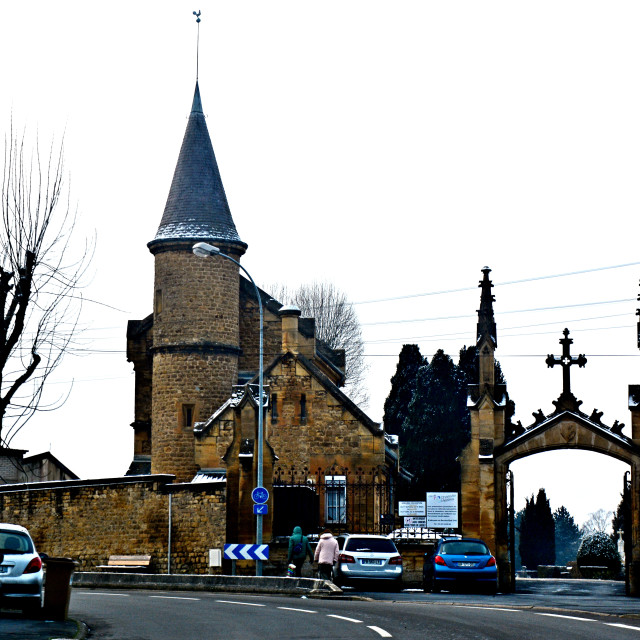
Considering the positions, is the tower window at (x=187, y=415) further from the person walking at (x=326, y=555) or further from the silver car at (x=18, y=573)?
the silver car at (x=18, y=573)

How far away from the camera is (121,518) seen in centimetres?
3731

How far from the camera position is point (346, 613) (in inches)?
800

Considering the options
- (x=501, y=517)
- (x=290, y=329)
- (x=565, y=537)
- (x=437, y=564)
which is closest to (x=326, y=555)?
(x=437, y=564)

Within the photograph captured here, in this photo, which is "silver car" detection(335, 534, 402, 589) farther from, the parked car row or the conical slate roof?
the conical slate roof

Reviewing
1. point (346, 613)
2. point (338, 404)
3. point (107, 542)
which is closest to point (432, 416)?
point (338, 404)

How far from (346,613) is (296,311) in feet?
81.0

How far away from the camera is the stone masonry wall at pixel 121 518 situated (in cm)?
3556

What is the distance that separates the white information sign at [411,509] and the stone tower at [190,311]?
540 inches

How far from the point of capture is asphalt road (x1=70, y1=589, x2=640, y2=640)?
15914 millimetres

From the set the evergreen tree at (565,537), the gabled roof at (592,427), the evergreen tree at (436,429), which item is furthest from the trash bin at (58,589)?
the evergreen tree at (565,537)

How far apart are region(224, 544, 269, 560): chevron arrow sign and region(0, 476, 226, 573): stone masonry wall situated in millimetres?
3693

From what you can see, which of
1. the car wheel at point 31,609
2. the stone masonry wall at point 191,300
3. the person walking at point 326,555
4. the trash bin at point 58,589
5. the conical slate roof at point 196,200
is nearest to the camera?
the trash bin at point 58,589

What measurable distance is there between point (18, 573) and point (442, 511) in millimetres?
16217

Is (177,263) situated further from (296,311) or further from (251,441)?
(251,441)
